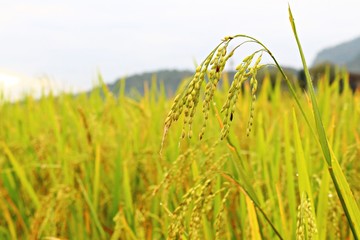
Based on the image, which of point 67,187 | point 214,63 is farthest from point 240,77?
point 67,187

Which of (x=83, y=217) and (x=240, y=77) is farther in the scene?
(x=83, y=217)

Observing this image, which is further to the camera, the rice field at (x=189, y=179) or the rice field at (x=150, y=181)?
the rice field at (x=150, y=181)

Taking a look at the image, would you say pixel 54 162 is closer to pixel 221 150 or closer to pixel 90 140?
pixel 90 140

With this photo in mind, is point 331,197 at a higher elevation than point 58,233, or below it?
higher

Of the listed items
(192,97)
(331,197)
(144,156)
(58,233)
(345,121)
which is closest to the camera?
(192,97)

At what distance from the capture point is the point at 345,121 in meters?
2.50

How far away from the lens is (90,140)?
6.87ft

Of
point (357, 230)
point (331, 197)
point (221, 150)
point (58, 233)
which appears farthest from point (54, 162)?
point (357, 230)

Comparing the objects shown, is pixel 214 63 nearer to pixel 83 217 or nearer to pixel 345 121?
pixel 83 217

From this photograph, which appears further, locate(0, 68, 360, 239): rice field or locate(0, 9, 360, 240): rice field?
locate(0, 68, 360, 239): rice field

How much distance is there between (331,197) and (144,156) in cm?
102

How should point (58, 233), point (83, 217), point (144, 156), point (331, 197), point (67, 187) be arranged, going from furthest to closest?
point (144, 156) < point (83, 217) < point (58, 233) < point (67, 187) < point (331, 197)

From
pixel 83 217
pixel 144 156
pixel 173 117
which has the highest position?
pixel 173 117

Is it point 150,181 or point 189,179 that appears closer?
point 189,179
